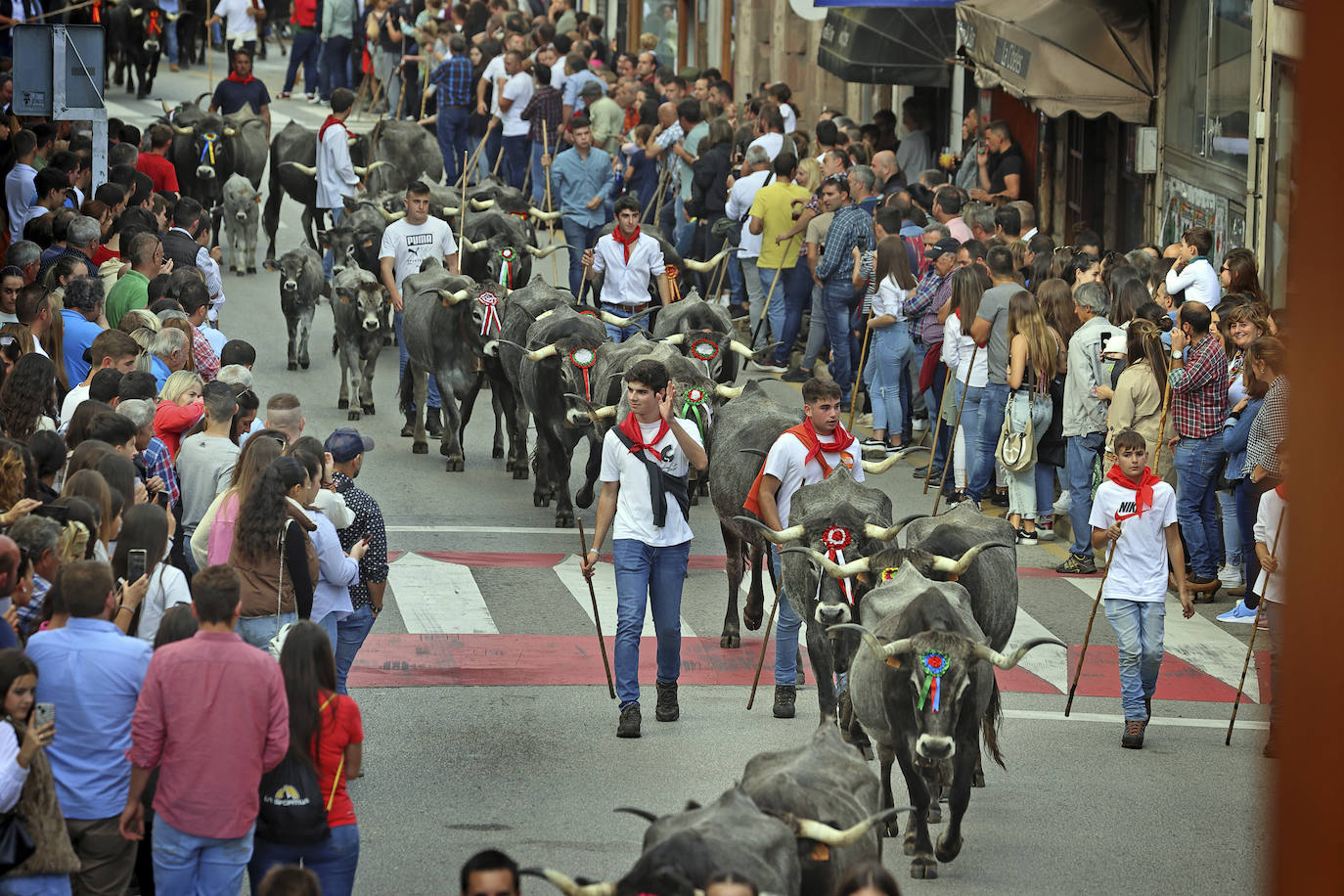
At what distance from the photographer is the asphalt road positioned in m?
8.53

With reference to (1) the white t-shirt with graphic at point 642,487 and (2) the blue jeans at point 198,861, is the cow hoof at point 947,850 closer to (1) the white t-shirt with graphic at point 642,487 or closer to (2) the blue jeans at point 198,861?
(1) the white t-shirt with graphic at point 642,487

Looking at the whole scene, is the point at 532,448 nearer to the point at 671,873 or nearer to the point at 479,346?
the point at 479,346

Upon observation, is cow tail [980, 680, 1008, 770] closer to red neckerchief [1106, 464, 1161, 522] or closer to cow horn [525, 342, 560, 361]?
red neckerchief [1106, 464, 1161, 522]

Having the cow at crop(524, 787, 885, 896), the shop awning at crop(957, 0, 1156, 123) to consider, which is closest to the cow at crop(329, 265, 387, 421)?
the shop awning at crop(957, 0, 1156, 123)

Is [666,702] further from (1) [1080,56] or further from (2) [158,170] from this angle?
(2) [158,170]

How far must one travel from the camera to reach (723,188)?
22.5 meters

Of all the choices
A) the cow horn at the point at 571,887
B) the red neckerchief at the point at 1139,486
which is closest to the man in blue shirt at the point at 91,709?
the cow horn at the point at 571,887

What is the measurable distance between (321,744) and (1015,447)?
30.2ft

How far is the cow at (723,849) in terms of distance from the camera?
5363mm

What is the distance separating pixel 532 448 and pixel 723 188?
5.73m

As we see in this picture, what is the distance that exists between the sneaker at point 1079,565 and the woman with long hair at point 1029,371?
89 centimetres

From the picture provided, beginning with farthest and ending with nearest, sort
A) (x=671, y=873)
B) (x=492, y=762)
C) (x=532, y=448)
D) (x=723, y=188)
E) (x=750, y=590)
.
Answer: 1. (x=723, y=188)
2. (x=532, y=448)
3. (x=750, y=590)
4. (x=492, y=762)
5. (x=671, y=873)

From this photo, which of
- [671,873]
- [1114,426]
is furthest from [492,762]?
[1114,426]

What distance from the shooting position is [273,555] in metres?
8.06
